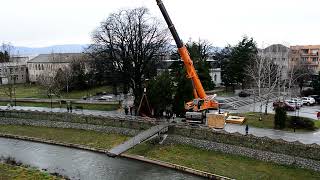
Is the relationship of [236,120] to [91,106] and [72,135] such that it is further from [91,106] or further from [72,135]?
[91,106]

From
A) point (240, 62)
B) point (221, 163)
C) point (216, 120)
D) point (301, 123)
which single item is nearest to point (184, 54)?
point (216, 120)

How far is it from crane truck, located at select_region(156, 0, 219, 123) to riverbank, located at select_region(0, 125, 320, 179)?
3672 mm

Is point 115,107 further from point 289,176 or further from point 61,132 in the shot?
point 289,176

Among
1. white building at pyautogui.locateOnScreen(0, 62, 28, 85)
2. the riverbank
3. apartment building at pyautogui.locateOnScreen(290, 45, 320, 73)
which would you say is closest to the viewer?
the riverbank

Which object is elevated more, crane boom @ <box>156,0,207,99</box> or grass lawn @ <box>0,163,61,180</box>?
crane boom @ <box>156,0,207,99</box>

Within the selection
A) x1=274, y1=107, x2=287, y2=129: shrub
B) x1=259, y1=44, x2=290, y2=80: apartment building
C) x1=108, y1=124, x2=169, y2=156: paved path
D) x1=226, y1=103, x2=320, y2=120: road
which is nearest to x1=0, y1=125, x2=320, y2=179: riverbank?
x1=108, y1=124, x2=169, y2=156: paved path

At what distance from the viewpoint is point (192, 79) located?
34938 millimetres

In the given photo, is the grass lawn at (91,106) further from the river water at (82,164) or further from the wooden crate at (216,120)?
the wooden crate at (216,120)

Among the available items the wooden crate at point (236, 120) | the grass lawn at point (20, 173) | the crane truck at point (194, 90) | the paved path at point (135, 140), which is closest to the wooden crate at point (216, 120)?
the crane truck at point (194, 90)

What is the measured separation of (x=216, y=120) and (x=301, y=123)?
24.4ft

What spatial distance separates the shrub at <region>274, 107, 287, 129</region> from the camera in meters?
32.5

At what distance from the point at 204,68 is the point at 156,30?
A: 11750 mm

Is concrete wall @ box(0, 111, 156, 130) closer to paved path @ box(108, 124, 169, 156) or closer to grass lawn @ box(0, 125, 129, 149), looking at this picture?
grass lawn @ box(0, 125, 129, 149)

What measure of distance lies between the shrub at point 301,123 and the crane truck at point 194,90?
7.37 meters
